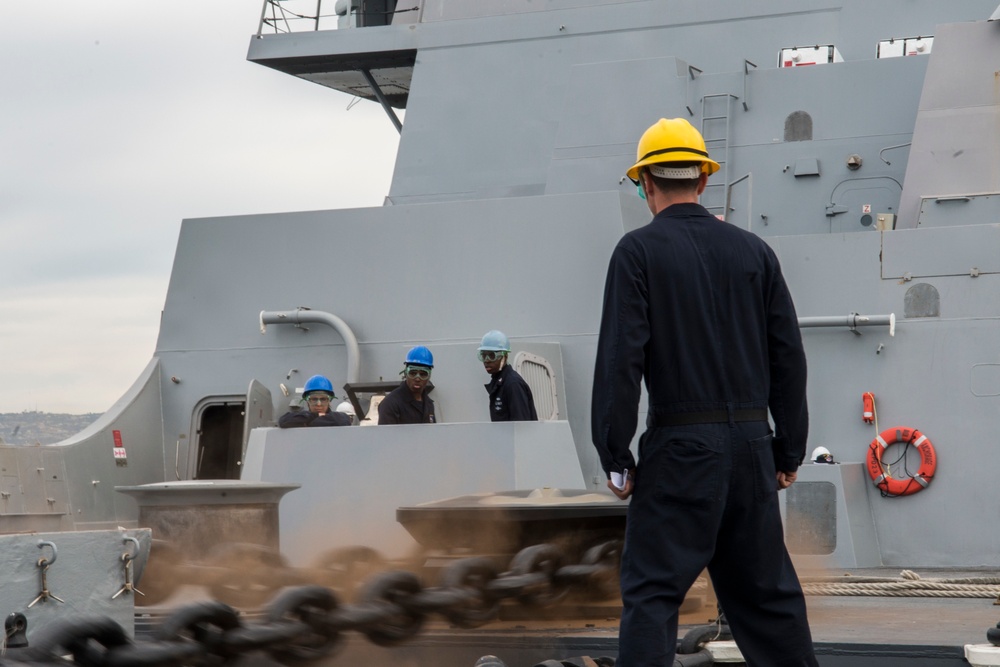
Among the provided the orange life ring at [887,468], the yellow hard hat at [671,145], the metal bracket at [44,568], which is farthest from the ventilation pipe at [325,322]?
the yellow hard hat at [671,145]

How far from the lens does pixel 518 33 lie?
9695 mm

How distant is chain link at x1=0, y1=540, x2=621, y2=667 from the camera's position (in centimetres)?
243

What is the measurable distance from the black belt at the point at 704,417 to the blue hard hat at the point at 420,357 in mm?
3656

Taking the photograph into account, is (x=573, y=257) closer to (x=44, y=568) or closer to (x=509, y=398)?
(x=509, y=398)

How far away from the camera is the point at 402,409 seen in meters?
6.22

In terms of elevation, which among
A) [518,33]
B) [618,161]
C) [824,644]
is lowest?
[824,644]

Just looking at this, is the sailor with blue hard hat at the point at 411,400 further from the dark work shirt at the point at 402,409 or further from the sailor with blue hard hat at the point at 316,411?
the sailor with blue hard hat at the point at 316,411

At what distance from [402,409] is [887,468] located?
2.66 metres

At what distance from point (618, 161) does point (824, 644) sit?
5708 millimetres

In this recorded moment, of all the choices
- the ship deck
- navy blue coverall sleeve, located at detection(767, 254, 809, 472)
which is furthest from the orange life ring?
navy blue coverall sleeve, located at detection(767, 254, 809, 472)

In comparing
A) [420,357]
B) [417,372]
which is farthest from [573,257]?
[417,372]

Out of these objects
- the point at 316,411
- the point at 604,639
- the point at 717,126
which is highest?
the point at 717,126

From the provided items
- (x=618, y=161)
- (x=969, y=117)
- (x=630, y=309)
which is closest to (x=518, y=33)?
(x=618, y=161)

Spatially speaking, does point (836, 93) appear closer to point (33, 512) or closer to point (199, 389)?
point (199, 389)
